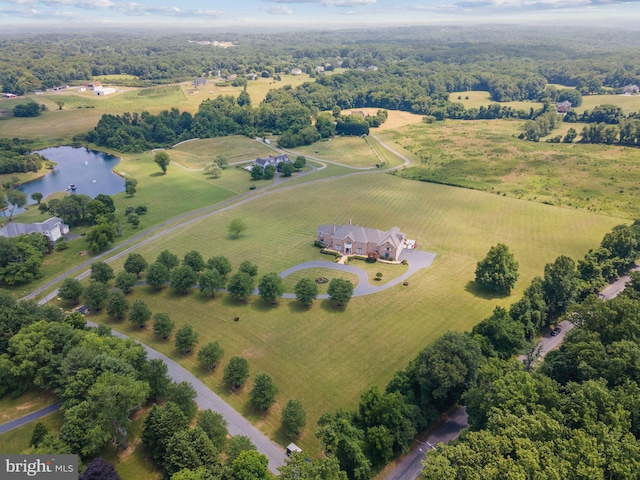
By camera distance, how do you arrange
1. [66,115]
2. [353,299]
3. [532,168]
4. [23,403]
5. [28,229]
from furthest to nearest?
[66,115] → [532,168] → [28,229] → [353,299] → [23,403]

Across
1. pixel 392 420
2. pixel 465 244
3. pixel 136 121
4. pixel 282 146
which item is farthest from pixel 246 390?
pixel 136 121

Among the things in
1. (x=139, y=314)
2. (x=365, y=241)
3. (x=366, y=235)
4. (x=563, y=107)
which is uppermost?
(x=563, y=107)

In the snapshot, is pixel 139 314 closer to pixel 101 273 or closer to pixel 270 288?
pixel 101 273

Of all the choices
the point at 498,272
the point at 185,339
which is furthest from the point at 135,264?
the point at 498,272

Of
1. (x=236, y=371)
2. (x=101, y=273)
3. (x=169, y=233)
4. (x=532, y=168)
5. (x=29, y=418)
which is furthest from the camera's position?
(x=532, y=168)

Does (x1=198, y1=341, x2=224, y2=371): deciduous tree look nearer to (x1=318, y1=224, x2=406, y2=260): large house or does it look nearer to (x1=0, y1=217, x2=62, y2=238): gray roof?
(x1=318, y1=224, x2=406, y2=260): large house

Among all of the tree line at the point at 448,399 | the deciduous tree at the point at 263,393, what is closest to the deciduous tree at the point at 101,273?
the deciduous tree at the point at 263,393

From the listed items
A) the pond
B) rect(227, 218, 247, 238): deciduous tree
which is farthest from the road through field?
the pond
